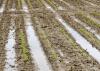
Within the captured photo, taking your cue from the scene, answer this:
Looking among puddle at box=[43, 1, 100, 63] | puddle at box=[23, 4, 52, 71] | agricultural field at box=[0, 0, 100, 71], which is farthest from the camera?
puddle at box=[43, 1, 100, 63]

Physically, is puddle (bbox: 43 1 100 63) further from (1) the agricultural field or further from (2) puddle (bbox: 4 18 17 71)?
(2) puddle (bbox: 4 18 17 71)

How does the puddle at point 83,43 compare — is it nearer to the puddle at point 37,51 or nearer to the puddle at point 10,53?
the puddle at point 37,51

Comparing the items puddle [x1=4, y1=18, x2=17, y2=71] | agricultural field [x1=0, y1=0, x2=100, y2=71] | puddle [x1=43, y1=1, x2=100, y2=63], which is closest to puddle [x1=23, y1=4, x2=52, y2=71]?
agricultural field [x1=0, y1=0, x2=100, y2=71]

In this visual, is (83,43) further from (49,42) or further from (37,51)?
(37,51)

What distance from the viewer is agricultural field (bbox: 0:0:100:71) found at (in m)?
10.9

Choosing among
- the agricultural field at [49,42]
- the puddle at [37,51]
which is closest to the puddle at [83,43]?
the agricultural field at [49,42]

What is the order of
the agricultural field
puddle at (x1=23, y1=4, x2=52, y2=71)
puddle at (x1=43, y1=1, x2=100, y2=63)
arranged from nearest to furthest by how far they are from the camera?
1. puddle at (x1=23, y1=4, x2=52, y2=71)
2. the agricultural field
3. puddle at (x1=43, y1=1, x2=100, y2=63)

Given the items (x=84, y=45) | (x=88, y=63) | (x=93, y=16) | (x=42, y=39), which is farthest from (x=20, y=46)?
(x=93, y=16)

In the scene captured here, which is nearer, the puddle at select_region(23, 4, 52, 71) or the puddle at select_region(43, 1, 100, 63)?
the puddle at select_region(23, 4, 52, 71)

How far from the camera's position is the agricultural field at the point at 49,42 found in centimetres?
1088

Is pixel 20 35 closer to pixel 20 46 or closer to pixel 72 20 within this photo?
pixel 20 46

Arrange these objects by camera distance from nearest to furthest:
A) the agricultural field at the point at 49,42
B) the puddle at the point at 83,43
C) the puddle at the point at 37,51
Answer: the puddle at the point at 37,51 < the agricultural field at the point at 49,42 < the puddle at the point at 83,43

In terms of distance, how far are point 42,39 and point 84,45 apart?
185 centimetres

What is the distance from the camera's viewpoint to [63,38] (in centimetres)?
1459
